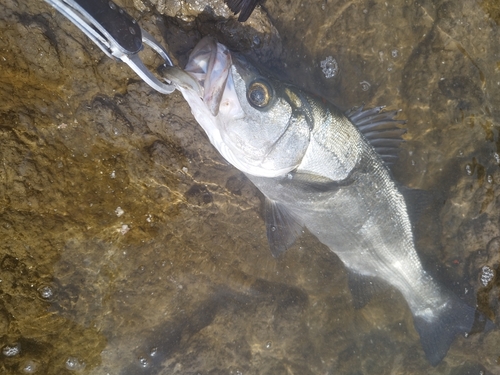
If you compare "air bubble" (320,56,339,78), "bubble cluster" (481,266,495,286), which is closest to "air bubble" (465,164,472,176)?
"bubble cluster" (481,266,495,286)

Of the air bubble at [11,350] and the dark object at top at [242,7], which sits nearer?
the air bubble at [11,350]

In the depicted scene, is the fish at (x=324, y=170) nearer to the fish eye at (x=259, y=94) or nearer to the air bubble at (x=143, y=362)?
the fish eye at (x=259, y=94)

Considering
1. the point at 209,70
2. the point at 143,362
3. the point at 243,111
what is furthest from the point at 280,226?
the point at 143,362

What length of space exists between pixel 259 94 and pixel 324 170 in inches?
36.6

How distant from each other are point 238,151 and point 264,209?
946 millimetres

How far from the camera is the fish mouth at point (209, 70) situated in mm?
2307

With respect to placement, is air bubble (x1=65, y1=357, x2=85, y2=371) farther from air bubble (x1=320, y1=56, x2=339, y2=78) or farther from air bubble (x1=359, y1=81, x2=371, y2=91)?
air bubble (x1=359, y1=81, x2=371, y2=91)

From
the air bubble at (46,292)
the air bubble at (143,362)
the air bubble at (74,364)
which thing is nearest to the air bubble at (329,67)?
the air bubble at (46,292)

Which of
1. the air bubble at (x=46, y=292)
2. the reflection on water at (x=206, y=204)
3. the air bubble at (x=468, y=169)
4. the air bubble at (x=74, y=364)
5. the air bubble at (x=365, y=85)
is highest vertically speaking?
the air bubble at (x=468, y=169)

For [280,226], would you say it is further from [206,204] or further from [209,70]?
[209,70]

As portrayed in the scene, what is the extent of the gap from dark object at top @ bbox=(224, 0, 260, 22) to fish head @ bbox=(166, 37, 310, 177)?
0.66 meters

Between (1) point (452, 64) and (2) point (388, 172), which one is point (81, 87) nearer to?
(2) point (388, 172)

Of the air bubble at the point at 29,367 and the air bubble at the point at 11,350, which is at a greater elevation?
the air bubble at the point at 11,350

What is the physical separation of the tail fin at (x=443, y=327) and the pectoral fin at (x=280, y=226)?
5.84 ft
